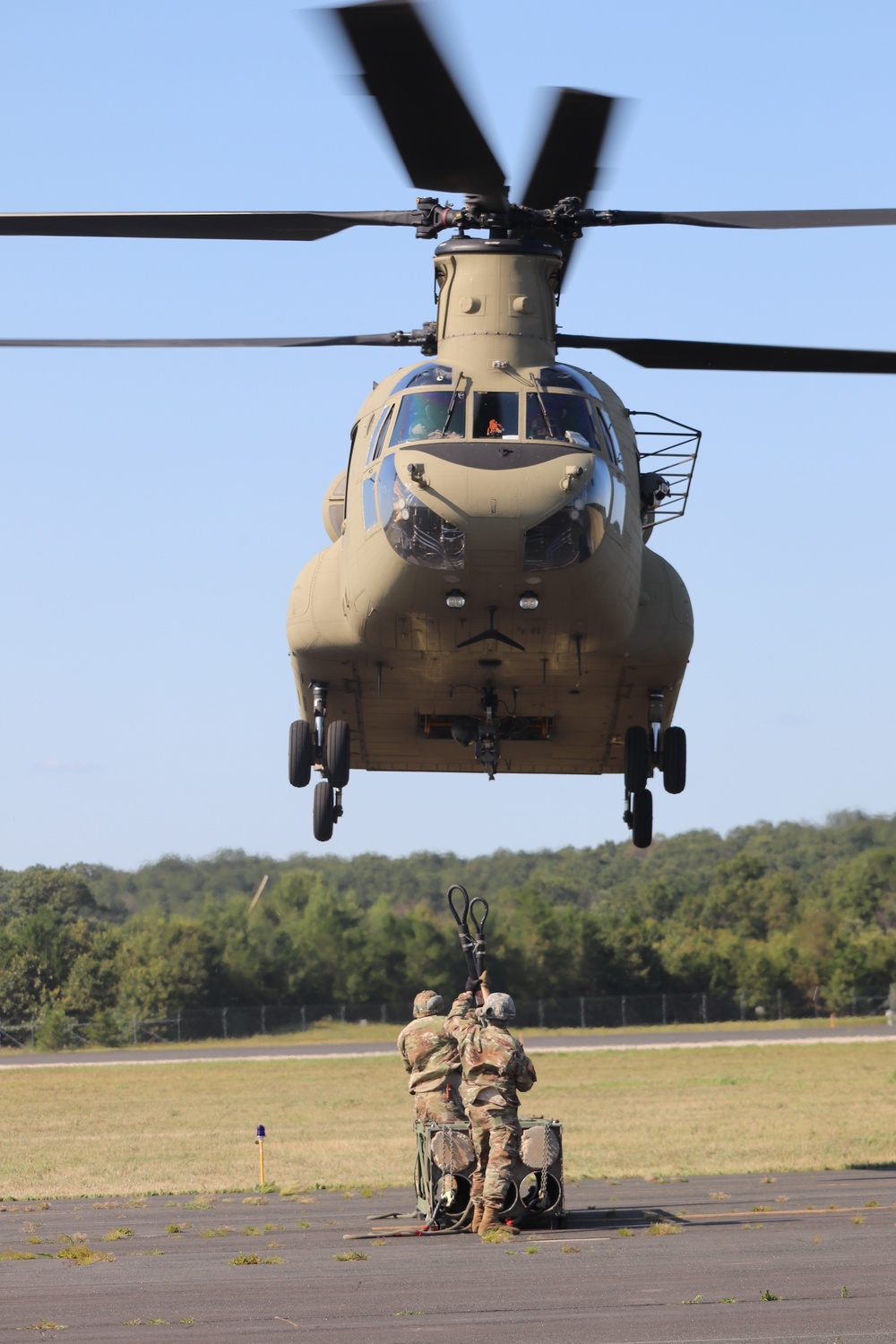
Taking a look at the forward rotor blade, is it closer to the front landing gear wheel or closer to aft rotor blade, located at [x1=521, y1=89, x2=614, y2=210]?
aft rotor blade, located at [x1=521, y1=89, x2=614, y2=210]

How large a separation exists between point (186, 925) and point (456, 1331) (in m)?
64.0

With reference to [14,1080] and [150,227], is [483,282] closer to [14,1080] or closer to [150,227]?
[150,227]

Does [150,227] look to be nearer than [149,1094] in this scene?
Yes

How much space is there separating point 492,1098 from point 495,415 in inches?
235

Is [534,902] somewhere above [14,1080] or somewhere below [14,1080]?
above

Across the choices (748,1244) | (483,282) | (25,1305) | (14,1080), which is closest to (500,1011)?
(748,1244)

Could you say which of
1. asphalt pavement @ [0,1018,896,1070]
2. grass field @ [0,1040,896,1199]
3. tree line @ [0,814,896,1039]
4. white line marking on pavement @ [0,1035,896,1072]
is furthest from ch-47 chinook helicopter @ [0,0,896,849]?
tree line @ [0,814,896,1039]

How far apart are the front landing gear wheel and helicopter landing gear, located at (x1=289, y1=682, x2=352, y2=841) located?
10.7ft

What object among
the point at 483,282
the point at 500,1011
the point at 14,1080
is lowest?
the point at 14,1080

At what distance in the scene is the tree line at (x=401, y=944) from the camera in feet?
218

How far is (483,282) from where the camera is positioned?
634 inches

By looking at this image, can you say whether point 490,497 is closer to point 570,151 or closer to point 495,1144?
point 570,151

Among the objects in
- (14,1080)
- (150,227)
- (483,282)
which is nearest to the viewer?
(150,227)

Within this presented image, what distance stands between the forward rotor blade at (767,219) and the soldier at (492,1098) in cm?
709
